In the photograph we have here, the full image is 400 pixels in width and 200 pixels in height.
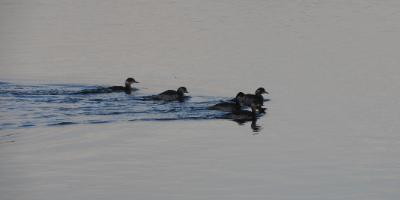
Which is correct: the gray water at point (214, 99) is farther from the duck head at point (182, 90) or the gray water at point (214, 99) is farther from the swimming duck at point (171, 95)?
the swimming duck at point (171, 95)

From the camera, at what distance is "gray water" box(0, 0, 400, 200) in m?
18.8

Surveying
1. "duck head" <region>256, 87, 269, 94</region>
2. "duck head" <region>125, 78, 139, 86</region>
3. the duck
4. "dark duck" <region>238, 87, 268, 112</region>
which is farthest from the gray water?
the duck

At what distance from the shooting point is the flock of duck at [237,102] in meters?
27.6

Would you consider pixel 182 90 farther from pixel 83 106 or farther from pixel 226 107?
pixel 83 106

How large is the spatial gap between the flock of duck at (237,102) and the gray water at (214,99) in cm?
52

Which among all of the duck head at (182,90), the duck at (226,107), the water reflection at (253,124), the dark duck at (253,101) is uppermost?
the duck head at (182,90)

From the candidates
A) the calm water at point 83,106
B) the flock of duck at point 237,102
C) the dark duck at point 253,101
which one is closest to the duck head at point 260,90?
the flock of duck at point 237,102

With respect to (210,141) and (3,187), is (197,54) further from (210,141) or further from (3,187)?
(3,187)

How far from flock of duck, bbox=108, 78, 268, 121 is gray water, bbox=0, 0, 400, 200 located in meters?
0.52

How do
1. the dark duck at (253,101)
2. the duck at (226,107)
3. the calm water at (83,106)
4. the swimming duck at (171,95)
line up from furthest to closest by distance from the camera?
the swimming duck at (171,95) → the dark duck at (253,101) → the duck at (226,107) → the calm water at (83,106)

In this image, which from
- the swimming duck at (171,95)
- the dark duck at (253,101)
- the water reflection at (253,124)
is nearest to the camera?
the water reflection at (253,124)

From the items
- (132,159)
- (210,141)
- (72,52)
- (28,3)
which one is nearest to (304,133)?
(210,141)

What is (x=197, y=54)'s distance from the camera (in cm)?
3909

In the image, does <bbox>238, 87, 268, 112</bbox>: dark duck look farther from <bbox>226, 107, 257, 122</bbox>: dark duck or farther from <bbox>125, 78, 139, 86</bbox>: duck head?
<bbox>125, 78, 139, 86</bbox>: duck head
